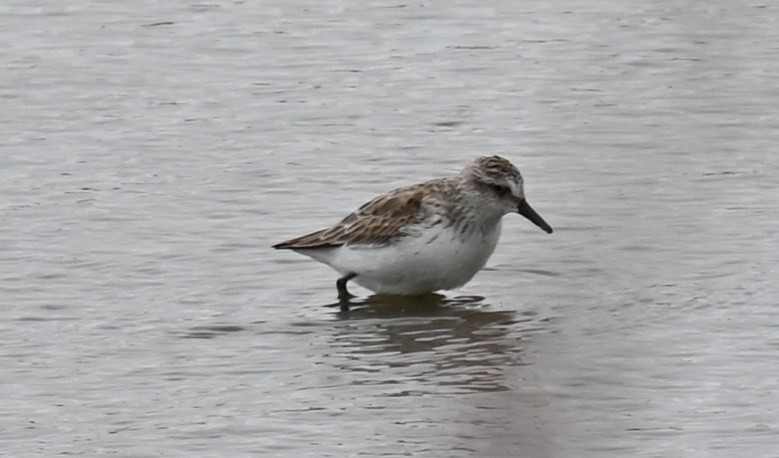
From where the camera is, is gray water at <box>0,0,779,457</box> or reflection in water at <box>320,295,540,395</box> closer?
gray water at <box>0,0,779,457</box>

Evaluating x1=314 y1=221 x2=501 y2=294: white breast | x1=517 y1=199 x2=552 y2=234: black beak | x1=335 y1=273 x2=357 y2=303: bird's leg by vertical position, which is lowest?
x1=335 y1=273 x2=357 y2=303: bird's leg

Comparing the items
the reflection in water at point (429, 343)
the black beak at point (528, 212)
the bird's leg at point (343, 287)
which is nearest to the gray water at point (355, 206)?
the reflection in water at point (429, 343)

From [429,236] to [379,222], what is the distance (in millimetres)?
342

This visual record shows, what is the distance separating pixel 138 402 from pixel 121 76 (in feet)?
25.3

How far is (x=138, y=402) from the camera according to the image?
777 centimetres

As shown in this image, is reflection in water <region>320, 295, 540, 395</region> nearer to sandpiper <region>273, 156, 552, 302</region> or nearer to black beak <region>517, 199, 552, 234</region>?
sandpiper <region>273, 156, 552, 302</region>

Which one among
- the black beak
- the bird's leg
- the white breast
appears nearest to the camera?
the white breast

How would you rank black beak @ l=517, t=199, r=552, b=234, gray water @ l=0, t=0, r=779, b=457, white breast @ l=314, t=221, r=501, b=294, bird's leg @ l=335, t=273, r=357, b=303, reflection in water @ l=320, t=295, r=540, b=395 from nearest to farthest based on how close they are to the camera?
1. gray water @ l=0, t=0, r=779, b=457
2. reflection in water @ l=320, t=295, r=540, b=395
3. white breast @ l=314, t=221, r=501, b=294
4. black beak @ l=517, t=199, r=552, b=234
5. bird's leg @ l=335, t=273, r=357, b=303

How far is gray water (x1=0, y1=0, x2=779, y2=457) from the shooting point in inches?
140

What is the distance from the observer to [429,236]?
966 cm

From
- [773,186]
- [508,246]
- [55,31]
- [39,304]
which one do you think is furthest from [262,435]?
[55,31]

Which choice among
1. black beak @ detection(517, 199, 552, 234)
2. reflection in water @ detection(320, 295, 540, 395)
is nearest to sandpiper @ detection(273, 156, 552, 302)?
black beak @ detection(517, 199, 552, 234)

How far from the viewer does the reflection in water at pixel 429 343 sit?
805 cm

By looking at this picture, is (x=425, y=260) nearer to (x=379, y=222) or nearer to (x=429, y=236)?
(x=429, y=236)
